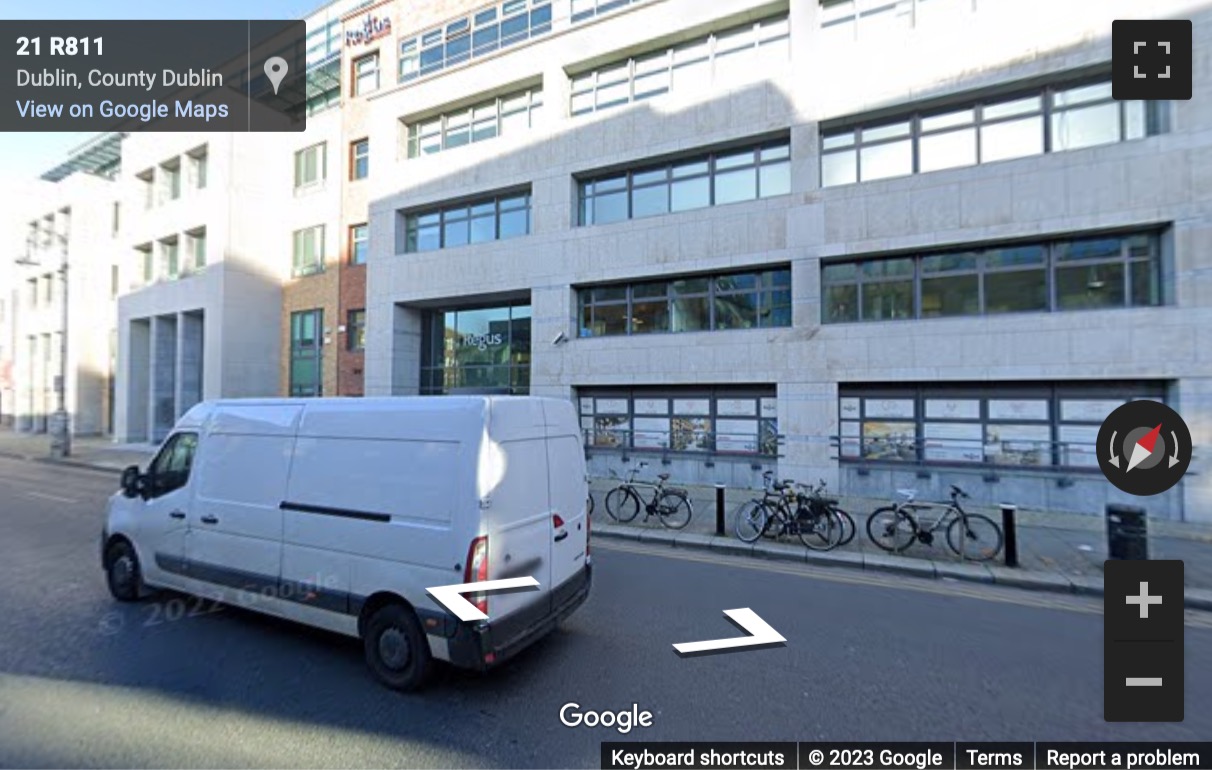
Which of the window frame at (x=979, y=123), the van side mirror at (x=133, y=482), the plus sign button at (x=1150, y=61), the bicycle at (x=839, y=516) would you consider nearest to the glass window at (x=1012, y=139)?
the window frame at (x=979, y=123)

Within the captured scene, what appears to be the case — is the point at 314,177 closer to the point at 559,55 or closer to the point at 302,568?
the point at 559,55

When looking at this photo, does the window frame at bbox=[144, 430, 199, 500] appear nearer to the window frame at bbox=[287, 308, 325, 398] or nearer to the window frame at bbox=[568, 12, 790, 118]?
the window frame at bbox=[568, 12, 790, 118]

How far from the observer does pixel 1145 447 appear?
17.0ft

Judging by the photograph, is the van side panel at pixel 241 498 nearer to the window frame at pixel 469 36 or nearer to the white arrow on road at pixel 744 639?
the white arrow on road at pixel 744 639

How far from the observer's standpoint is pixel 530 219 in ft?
54.5

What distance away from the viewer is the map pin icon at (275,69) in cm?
2464

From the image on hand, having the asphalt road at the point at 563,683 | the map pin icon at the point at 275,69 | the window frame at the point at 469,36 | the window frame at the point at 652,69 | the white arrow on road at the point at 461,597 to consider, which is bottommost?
the asphalt road at the point at 563,683

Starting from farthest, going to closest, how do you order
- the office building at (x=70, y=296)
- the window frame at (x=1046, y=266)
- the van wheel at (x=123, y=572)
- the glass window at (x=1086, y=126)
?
Answer: the office building at (x=70, y=296) → the glass window at (x=1086, y=126) → the window frame at (x=1046, y=266) → the van wheel at (x=123, y=572)

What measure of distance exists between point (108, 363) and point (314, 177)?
63.2ft

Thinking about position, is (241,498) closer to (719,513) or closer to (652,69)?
(719,513)

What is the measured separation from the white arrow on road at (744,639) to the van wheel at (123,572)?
5.28 m

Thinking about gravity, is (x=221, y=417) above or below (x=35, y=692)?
above

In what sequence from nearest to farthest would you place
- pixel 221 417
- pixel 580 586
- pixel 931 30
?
pixel 580 586
pixel 221 417
pixel 931 30

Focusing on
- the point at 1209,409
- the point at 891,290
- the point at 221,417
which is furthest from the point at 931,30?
the point at 221,417
